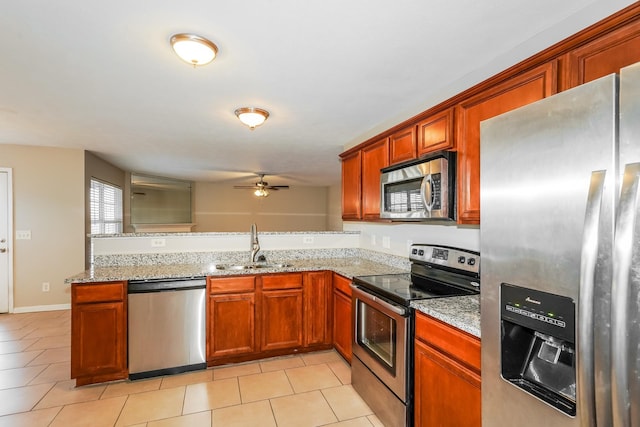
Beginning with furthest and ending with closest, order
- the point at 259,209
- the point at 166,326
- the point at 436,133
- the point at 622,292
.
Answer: the point at 259,209 → the point at 166,326 → the point at 436,133 → the point at 622,292

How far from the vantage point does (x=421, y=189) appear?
222cm

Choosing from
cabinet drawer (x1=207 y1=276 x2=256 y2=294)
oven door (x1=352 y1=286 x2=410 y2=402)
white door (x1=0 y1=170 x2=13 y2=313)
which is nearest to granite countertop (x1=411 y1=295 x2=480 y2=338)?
oven door (x1=352 y1=286 x2=410 y2=402)

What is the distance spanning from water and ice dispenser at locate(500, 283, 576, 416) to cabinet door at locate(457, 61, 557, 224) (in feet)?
2.52

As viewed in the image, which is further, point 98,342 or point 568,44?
point 98,342

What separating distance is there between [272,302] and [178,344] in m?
0.90

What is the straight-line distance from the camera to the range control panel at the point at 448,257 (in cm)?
213

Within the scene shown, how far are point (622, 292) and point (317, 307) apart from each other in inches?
105

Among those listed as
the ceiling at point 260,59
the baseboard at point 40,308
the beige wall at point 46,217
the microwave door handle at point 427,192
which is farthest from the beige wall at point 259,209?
the microwave door handle at point 427,192

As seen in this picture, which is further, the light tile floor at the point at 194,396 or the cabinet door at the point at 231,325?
the cabinet door at the point at 231,325

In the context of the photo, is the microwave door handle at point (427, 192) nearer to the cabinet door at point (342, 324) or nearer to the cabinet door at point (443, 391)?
the cabinet door at point (443, 391)

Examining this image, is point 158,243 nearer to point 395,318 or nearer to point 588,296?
point 395,318


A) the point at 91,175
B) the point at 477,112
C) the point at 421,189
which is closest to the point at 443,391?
the point at 421,189

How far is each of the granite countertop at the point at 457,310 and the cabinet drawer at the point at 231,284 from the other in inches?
66.2

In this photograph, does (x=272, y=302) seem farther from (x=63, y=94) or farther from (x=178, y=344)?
(x=63, y=94)
